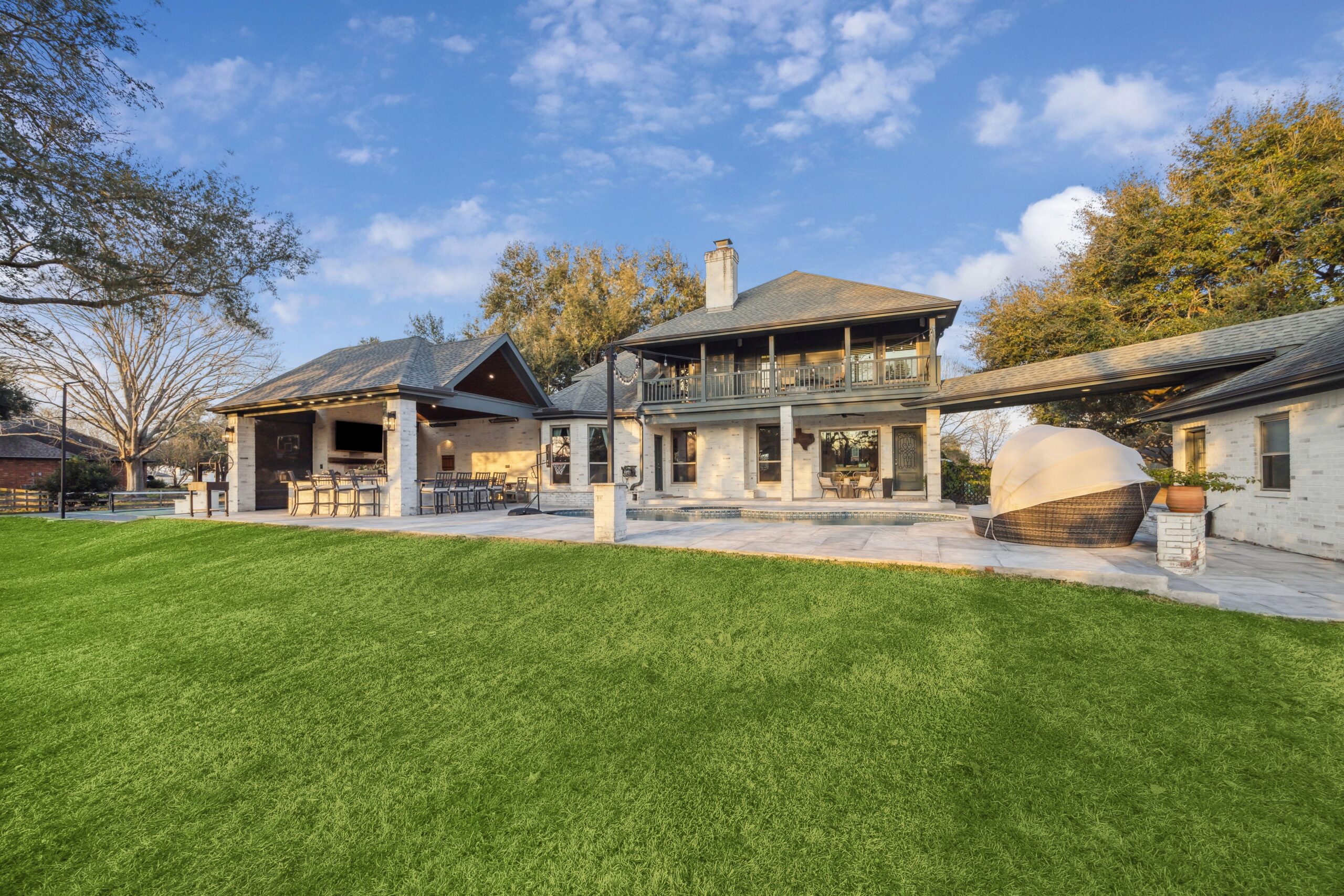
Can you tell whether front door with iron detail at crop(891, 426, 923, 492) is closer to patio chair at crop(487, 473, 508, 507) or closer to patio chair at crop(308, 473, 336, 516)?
patio chair at crop(487, 473, 508, 507)

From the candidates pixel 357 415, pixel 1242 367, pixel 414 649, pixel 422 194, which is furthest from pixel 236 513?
pixel 1242 367

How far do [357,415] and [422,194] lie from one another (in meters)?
7.74

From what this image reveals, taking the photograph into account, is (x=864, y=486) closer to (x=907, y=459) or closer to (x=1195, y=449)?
(x=907, y=459)

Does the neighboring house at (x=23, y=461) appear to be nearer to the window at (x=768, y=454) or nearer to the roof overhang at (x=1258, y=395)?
the window at (x=768, y=454)

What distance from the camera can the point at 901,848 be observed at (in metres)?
2.48

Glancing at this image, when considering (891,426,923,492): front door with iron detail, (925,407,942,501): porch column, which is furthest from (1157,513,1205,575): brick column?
(891,426,923,492): front door with iron detail

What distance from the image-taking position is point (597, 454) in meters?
17.2

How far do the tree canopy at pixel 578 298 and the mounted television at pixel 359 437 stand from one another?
31.7 ft

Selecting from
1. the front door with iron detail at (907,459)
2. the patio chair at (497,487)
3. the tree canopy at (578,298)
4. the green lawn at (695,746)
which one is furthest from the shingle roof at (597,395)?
the green lawn at (695,746)

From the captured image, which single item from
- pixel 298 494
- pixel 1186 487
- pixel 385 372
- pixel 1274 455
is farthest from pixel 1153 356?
pixel 298 494

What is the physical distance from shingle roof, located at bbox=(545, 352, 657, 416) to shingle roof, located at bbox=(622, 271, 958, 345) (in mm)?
2145

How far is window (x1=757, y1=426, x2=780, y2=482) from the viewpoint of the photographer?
16.6 m

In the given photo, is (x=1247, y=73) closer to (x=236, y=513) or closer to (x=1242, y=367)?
(x=1242, y=367)

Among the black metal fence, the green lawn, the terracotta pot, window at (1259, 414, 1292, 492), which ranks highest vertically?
window at (1259, 414, 1292, 492)
